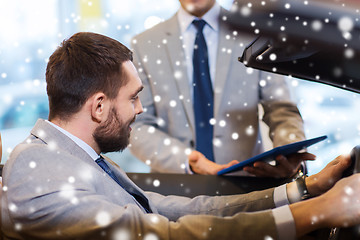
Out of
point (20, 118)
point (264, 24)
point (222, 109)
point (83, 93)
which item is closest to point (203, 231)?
point (264, 24)

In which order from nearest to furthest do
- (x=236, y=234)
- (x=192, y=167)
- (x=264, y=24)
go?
(x=264, y=24), (x=236, y=234), (x=192, y=167)

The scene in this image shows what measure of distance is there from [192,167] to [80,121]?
551 mm

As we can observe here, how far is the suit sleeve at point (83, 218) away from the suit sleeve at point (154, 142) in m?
0.84

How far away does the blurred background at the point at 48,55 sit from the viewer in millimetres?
2404

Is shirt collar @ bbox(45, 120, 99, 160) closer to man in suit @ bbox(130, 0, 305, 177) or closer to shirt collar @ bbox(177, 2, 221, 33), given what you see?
man in suit @ bbox(130, 0, 305, 177)

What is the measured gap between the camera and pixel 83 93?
1.01 metres

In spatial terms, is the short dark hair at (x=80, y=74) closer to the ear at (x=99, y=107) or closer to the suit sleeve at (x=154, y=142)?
the ear at (x=99, y=107)

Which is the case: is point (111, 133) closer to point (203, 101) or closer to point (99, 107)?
point (99, 107)

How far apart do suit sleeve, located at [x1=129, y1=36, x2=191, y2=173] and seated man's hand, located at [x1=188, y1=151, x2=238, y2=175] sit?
149 mm

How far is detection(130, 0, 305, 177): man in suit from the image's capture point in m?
1.64

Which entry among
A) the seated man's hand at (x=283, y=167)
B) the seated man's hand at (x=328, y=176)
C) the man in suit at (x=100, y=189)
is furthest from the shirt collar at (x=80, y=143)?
the seated man's hand at (x=328, y=176)

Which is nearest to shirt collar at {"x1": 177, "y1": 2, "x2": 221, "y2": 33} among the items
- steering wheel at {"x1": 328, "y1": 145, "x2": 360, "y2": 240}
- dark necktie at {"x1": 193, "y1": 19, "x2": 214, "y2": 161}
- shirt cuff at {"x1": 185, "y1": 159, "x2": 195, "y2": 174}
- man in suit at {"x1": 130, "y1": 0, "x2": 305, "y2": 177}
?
man in suit at {"x1": 130, "y1": 0, "x2": 305, "y2": 177}

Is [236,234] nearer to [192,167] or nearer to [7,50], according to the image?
[192,167]

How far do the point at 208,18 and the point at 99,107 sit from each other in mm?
889
